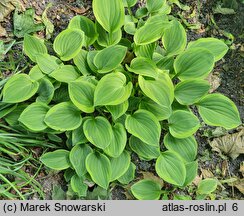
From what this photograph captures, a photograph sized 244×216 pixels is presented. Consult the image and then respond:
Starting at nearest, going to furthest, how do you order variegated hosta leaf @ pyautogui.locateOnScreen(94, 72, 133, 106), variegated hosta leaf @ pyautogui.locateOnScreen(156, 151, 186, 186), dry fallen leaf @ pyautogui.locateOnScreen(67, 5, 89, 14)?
variegated hosta leaf @ pyautogui.locateOnScreen(94, 72, 133, 106) < variegated hosta leaf @ pyautogui.locateOnScreen(156, 151, 186, 186) < dry fallen leaf @ pyautogui.locateOnScreen(67, 5, 89, 14)

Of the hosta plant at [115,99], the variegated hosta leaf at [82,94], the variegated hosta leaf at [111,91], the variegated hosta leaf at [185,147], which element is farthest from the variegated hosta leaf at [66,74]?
the variegated hosta leaf at [185,147]

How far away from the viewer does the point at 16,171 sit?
2.54 m

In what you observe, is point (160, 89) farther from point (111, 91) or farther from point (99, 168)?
point (99, 168)

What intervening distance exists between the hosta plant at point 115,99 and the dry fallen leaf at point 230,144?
31cm

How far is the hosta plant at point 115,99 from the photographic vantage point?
95.0 inches

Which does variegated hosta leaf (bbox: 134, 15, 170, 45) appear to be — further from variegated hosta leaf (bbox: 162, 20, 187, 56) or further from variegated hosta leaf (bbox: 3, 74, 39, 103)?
variegated hosta leaf (bbox: 3, 74, 39, 103)

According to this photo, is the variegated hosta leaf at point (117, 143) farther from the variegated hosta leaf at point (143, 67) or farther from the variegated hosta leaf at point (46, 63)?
the variegated hosta leaf at point (46, 63)

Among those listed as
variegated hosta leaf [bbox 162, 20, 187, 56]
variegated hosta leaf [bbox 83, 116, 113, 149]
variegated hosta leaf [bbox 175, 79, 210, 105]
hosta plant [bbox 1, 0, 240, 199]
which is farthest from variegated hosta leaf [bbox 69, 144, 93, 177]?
variegated hosta leaf [bbox 162, 20, 187, 56]

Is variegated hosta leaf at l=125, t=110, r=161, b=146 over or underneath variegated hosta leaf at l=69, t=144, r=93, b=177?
over

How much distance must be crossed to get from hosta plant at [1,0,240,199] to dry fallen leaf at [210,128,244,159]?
12.3 inches

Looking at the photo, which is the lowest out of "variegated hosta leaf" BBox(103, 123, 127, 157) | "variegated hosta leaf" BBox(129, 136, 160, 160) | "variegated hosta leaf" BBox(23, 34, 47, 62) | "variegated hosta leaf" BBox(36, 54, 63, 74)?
"variegated hosta leaf" BBox(129, 136, 160, 160)

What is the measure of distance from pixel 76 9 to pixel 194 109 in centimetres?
104

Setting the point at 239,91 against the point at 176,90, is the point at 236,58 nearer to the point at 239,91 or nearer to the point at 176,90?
the point at 239,91

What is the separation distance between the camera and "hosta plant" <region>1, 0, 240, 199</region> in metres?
2.41
